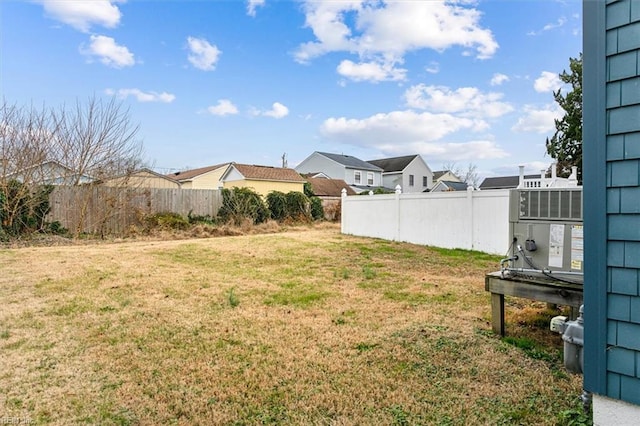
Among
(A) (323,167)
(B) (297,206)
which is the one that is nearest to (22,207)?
(B) (297,206)

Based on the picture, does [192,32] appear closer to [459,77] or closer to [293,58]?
[293,58]

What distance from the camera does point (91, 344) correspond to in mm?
3158

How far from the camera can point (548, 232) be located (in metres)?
2.88

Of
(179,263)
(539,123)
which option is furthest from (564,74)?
(179,263)

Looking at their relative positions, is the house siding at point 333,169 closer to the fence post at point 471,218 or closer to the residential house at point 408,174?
the residential house at point 408,174

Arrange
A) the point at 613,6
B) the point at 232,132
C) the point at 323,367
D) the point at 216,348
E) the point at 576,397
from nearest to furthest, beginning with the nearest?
the point at 613,6
the point at 576,397
the point at 323,367
the point at 216,348
the point at 232,132

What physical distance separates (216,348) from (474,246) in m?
7.06

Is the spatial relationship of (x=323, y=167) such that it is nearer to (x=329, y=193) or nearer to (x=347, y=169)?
(x=347, y=169)

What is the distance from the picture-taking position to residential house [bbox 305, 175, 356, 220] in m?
17.9

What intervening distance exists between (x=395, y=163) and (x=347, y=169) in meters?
6.01

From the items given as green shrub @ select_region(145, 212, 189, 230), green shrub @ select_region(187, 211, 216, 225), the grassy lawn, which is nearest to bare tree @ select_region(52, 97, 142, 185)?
green shrub @ select_region(145, 212, 189, 230)

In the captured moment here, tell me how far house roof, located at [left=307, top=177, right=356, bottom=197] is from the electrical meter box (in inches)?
814

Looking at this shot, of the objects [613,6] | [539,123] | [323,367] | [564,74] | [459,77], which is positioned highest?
[564,74]

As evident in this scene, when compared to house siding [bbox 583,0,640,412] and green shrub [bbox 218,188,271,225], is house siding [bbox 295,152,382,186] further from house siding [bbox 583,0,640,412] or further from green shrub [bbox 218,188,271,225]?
house siding [bbox 583,0,640,412]
